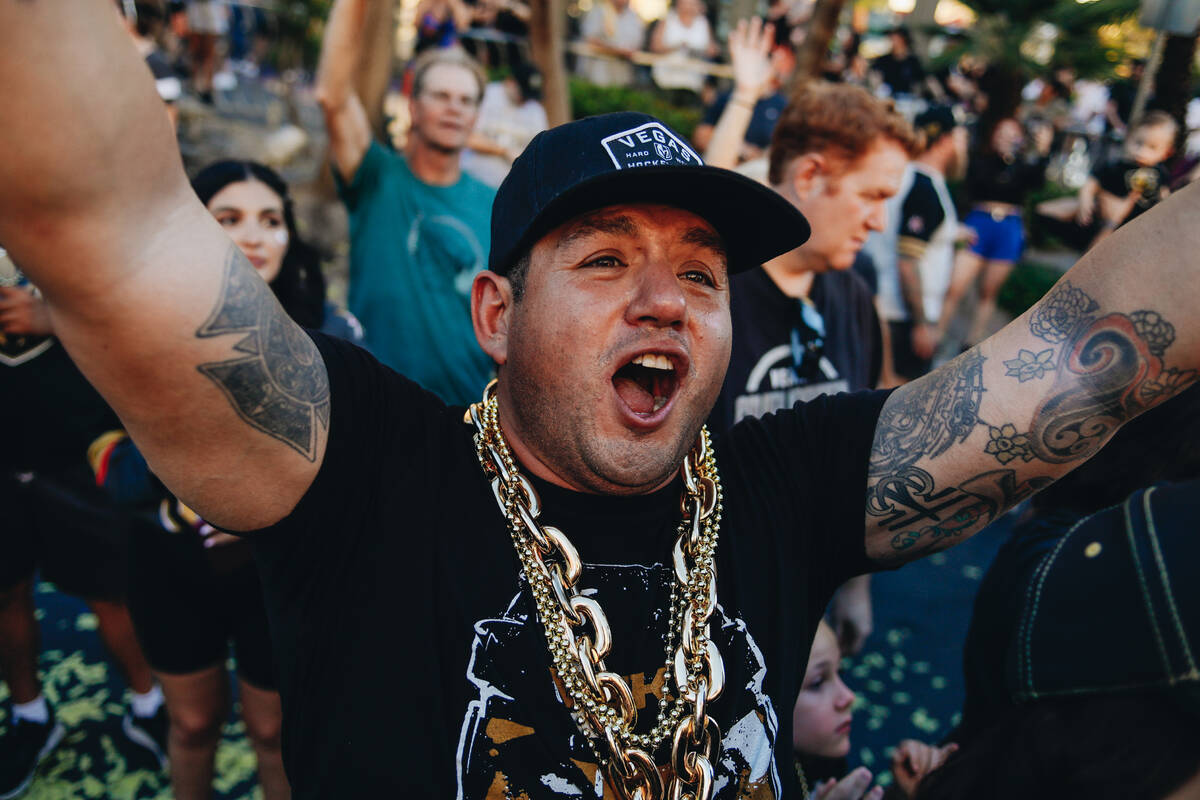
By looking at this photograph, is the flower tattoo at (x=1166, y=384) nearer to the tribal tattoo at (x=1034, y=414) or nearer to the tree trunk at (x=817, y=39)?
the tribal tattoo at (x=1034, y=414)

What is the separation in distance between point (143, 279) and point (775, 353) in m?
2.24

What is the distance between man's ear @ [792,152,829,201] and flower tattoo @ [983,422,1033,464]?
183cm

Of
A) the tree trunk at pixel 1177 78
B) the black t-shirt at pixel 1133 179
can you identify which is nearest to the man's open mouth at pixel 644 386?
the black t-shirt at pixel 1133 179

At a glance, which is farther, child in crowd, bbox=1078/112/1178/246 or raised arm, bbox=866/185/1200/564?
child in crowd, bbox=1078/112/1178/246

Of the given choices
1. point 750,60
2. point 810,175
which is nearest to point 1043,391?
point 810,175

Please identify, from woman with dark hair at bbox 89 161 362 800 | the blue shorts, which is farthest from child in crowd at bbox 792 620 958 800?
the blue shorts

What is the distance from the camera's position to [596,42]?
1374cm

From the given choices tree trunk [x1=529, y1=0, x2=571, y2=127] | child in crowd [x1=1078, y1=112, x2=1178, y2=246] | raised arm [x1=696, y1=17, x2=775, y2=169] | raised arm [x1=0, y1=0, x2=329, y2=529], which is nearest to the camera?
raised arm [x1=0, y1=0, x2=329, y2=529]

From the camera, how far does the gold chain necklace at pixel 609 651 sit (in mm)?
1428

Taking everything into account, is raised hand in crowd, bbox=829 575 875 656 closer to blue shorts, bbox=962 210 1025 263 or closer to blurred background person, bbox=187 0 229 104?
blue shorts, bbox=962 210 1025 263

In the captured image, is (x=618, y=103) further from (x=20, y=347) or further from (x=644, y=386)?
(x=644, y=386)

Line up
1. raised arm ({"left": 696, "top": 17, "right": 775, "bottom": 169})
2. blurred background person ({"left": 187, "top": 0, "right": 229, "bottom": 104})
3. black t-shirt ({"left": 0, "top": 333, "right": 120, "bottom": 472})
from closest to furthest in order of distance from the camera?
black t-shirt ({"left": 0, "top": 333, "right": 120, "bottom": 472})
raised arm ({"left": 696, "top": 17, "right": 775, "bottom": 169})
blurred background person ({"left": 187, "top": 0, "right": 229, "bottom": 104})

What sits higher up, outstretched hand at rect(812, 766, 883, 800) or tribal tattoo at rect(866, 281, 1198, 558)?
tribal tattoo at rect(866, 281, 1198, 558)

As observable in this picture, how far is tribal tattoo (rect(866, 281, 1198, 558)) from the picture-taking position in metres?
1.46
